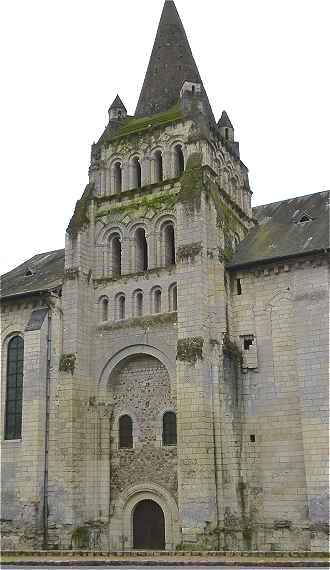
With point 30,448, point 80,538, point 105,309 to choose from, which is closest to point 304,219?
point 105,309

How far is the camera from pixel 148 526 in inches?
1056

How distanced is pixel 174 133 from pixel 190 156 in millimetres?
2090

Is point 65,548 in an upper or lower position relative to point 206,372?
lower

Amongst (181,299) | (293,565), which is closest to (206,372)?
(181,299)

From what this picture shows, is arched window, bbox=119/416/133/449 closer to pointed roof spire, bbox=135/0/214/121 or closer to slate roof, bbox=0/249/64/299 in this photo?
slate roof, bbox=0/249/64/299

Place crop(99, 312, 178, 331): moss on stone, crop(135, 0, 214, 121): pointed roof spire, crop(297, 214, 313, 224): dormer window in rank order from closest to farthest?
1. crop(99, 312, 178, 331): moss on stone
2. crop(297, 214, 313, 224): dormer window
3. crop(135, 0, 214, 121): pointed roof spire

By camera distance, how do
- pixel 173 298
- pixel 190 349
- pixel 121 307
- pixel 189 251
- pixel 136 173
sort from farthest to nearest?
pixel 136 173, pixel 121 307, pixel 173 298, pixel 189 251, pixel 190 349

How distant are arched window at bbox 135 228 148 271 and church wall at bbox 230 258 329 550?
4896mm

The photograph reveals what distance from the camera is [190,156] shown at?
29.6 meters

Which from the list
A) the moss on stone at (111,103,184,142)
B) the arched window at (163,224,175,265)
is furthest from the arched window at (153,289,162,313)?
the moss on stone at (111,103,184,142)

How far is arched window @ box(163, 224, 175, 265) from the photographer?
29516 mm

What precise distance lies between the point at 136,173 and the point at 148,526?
53.5ft

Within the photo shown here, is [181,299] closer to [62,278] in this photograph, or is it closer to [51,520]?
[62,278]

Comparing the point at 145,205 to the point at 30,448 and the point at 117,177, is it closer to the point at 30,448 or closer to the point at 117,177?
the point at 117,177
